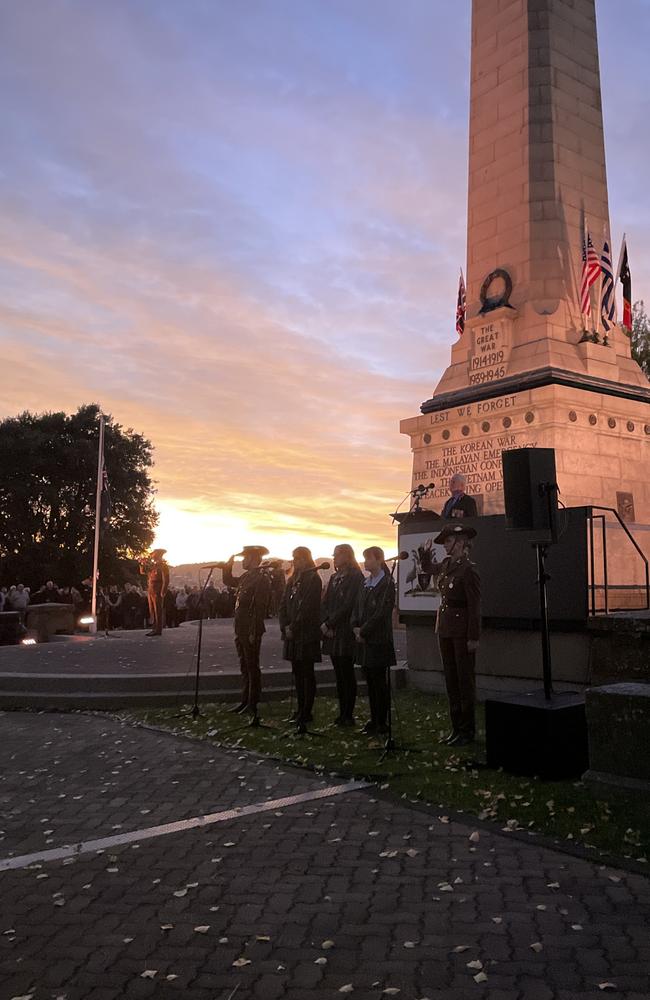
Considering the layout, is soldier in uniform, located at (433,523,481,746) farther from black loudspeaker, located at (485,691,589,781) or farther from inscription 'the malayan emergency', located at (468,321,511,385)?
inscription 'the malayan emergency', located at (468,321,511,385)

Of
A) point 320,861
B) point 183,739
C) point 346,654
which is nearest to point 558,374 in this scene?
point 346,654

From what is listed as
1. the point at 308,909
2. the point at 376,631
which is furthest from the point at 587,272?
the point at 308,909

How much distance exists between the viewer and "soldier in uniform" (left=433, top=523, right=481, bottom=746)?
8227mm

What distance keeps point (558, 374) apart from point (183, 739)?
444 inches

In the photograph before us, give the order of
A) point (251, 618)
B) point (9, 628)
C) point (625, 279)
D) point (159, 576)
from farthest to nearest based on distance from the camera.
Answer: point (9, 628), point (625, 279), point (159, 576), point (251, 618)

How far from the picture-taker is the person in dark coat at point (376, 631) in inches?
341

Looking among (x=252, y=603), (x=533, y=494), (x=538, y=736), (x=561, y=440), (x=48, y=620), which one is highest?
(x=561, y=440)

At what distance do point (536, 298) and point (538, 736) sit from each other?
1311 cm

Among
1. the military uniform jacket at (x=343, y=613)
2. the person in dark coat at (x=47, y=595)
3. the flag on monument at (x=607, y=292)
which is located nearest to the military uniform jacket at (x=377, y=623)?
the military uniform jacket at (x=343, y=613)

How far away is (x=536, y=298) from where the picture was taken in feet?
58.4

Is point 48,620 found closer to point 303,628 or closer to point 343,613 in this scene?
point 303,628

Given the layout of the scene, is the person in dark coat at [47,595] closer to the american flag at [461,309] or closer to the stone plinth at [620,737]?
the american flag at [461,309]

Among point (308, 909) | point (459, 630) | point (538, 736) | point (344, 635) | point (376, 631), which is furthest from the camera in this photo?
point (344, 635)

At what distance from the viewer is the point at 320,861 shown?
483 cm
